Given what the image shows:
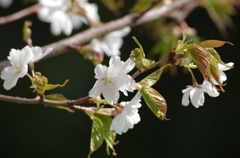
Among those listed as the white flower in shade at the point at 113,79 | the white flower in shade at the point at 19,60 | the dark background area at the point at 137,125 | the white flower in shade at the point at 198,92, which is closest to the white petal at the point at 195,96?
the white flower in shade at the point at 198,92

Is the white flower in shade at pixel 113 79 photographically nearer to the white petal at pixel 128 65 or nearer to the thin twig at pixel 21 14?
the white petal at pixel 128 65

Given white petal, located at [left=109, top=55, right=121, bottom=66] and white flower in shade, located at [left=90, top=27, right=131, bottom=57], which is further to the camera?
white flower in shade, located at [left=90, top=27, right=131, bottom=57]

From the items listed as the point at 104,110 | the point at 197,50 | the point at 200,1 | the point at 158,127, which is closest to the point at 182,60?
the point at 197,50

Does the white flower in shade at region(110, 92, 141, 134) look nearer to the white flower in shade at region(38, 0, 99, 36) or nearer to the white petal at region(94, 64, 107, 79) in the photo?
the white petal at region(94, 64, 107, 79)

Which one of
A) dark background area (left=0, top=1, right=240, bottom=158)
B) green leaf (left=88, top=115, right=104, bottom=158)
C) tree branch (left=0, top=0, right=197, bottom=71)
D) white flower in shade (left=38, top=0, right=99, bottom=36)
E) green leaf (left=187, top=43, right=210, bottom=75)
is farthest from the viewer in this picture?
dark background area (left=0, top=1, right=240, bottom=158)

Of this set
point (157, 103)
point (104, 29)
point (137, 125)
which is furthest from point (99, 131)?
point (137, 125)

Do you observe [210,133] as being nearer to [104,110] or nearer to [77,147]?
[77,147]

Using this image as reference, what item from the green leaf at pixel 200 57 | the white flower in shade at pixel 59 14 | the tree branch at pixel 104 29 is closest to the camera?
the green leaf at pixel 200 57

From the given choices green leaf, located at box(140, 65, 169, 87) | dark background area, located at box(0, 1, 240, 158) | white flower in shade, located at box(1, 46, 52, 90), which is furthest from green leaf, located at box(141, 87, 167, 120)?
dark background area, located at box(0, 1, 240, 158)
